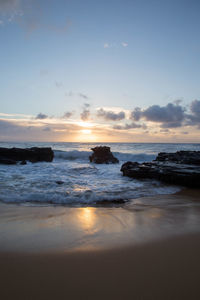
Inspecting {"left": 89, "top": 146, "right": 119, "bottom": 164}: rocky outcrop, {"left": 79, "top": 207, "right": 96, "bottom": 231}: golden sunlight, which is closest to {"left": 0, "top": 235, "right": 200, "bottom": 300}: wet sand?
{"left": 79, "top": 207, "right": 96, "bottom": 231}: golden sunlight

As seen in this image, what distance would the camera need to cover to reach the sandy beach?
1.55m

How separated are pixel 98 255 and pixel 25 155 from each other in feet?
48.4

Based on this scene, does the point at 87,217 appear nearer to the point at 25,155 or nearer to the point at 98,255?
the point at 98,255

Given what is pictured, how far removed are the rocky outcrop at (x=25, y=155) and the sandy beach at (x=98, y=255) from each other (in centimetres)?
1220

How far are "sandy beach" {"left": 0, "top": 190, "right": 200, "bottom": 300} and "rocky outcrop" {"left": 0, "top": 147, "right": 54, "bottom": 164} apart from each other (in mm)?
12200

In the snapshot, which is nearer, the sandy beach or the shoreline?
the sandy beach

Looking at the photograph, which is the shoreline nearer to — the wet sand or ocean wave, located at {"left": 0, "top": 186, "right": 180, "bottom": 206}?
the wet sand

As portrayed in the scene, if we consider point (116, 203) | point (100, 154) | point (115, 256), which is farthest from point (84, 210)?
point (100, 154)

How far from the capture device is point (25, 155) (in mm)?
15211

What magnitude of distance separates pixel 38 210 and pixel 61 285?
7.58 feet

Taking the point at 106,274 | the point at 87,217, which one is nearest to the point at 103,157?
the point at 87,217

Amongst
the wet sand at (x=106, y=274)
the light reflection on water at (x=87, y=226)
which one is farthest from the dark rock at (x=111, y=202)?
the wet sand at (x=106, y=274)

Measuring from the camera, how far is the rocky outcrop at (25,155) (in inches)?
571

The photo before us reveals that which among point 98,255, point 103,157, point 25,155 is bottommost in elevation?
point 98,255
